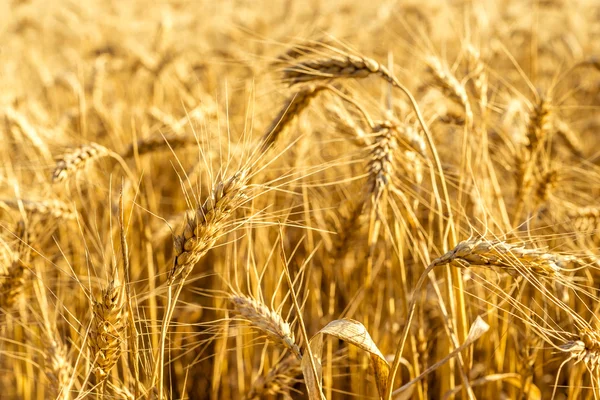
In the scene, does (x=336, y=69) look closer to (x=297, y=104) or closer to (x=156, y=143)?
(x=297, y=104)

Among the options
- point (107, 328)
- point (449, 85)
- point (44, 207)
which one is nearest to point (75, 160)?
point (44, 207)

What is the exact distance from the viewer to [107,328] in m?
1.09

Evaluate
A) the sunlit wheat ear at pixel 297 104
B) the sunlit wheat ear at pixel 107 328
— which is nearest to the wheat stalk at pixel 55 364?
the sunlit wheat ear at pixel 107 328

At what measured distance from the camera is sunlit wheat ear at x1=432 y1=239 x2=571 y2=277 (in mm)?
1051

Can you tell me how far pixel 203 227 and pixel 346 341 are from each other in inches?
13.0

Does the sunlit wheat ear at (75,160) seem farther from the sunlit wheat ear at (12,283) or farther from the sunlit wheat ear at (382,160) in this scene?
the sunlit wheat ear at (382,160)

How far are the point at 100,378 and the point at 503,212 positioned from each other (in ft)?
4.30

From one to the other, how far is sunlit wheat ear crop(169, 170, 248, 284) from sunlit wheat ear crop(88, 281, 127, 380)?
14 cm

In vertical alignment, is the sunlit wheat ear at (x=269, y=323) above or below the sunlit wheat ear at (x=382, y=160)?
below

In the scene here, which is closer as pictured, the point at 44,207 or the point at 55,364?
the point at 55,364

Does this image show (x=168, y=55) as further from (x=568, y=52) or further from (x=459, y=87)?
(x=568, y=52)

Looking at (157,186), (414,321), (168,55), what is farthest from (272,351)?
(168,55)

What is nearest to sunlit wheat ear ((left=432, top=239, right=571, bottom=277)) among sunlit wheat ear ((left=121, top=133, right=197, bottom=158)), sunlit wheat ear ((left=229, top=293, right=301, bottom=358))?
sunlit wheat ear ((left=229, top=293, right=301, bottom=358))

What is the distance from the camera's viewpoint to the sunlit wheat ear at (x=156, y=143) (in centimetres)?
216
